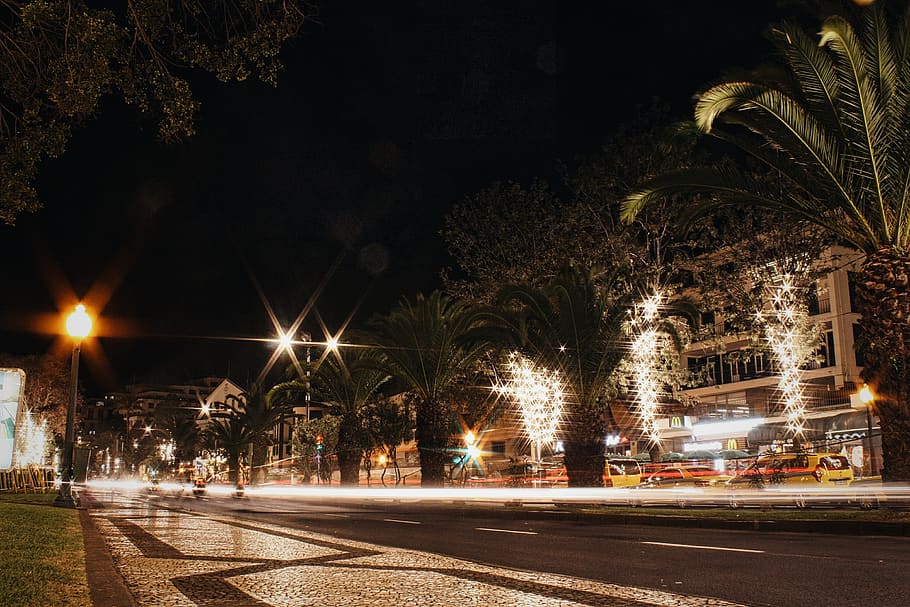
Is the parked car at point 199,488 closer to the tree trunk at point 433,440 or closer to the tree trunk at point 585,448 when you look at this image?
the tree trunk at point 433,440

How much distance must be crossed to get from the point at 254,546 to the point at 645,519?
33.3ft

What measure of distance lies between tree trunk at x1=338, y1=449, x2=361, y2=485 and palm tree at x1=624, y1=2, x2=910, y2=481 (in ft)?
94.7

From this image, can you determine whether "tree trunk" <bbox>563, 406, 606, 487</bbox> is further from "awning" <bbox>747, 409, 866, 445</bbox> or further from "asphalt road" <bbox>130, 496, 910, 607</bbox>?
"awning" <bbox>747, 409, 866, 445</bbox>

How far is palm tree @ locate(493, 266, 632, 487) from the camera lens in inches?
966

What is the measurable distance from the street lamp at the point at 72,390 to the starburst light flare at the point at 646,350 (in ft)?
52.7

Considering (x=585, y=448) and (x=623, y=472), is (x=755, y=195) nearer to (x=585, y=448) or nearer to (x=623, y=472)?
(x=585, y=448)

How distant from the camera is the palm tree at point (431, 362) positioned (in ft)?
103

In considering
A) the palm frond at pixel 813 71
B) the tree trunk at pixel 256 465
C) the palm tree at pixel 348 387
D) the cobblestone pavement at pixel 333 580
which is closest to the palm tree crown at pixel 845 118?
the palm frond at pixel 813 71

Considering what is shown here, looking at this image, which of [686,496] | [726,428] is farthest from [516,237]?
[726,428]

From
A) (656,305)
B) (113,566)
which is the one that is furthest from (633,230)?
(113,566)

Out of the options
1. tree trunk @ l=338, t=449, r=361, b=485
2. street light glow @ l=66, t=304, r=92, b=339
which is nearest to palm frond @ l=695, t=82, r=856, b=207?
street light glow @ l=66, t=304, r=92, b=339

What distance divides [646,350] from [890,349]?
11.7 m

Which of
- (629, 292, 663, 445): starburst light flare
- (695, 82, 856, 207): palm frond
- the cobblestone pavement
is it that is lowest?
the cobblestone pavement

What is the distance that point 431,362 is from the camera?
3148cm
